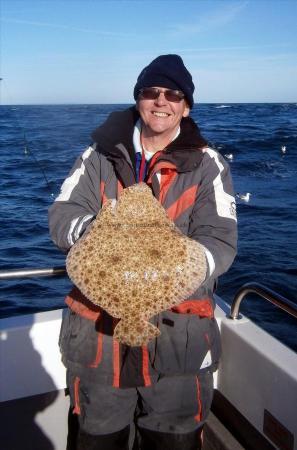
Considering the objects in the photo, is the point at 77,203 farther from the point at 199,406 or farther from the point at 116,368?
the point at 199,406

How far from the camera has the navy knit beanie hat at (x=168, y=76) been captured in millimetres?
2893

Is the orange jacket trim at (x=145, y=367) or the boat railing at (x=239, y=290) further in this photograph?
the boat railing at (x=239, y=290)

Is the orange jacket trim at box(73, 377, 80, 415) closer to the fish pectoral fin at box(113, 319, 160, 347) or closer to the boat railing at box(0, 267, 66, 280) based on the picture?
the fish pectoral fin at box(113, 319, 160, 347)

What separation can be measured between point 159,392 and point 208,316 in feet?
1.91

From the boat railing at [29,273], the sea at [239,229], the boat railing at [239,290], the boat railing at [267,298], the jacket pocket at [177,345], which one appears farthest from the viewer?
the sea at [239,229]

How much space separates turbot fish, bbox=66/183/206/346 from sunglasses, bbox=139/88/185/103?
931 millimetres

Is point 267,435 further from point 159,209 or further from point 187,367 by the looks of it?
point 159,209

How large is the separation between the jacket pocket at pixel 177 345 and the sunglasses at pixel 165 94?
1.42m

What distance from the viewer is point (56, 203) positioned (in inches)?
109

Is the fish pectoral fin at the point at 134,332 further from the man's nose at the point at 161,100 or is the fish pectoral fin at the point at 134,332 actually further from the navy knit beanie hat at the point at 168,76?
the navy knit beanie hat at the point at 168,76

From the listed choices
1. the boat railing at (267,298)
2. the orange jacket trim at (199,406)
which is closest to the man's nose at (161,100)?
the boat railing at (267,298)

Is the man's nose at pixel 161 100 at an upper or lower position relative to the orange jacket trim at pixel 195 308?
upper

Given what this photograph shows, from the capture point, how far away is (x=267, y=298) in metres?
3.23

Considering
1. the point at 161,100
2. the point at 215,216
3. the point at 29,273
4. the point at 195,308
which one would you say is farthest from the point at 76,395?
the point at 161,100
